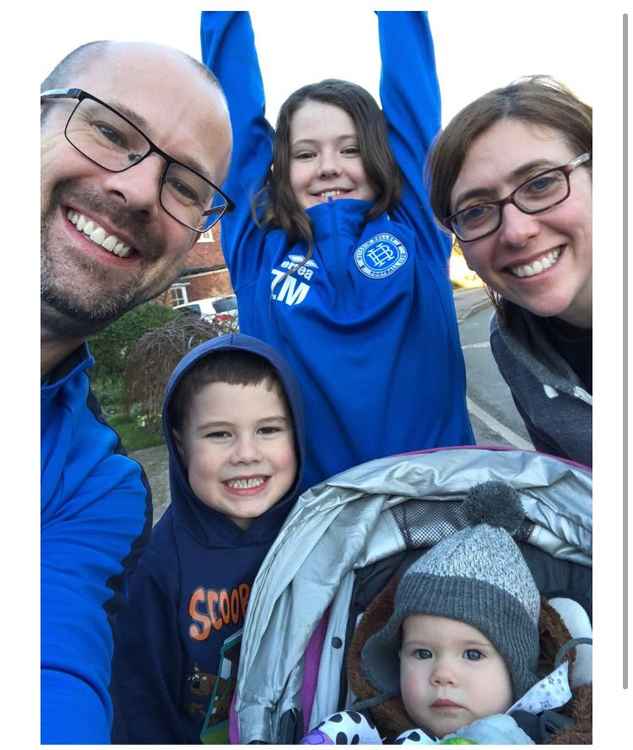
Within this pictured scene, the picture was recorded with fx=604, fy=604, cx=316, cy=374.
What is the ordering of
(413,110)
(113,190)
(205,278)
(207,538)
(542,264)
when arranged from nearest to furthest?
1. (113,190)
2. (542,264)
3. (207,538)
4. (413,110)
5. (205,278)

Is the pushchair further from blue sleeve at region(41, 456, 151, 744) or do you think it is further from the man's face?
the man's face

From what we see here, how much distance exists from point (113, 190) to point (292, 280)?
664mm

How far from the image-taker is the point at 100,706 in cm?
117

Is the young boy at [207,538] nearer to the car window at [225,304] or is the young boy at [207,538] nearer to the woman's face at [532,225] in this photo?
the woman's face at [532,225]

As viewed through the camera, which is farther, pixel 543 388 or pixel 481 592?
pixel 543 388

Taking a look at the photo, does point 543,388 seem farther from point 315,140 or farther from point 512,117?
point 315,140

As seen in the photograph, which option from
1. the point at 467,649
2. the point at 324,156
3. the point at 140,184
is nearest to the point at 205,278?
the point at 324,156

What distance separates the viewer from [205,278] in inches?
88.0

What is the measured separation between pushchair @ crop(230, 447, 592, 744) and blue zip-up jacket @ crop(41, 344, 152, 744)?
0.32 m

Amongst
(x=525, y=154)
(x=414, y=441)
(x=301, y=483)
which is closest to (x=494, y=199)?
(x=525, y=154)

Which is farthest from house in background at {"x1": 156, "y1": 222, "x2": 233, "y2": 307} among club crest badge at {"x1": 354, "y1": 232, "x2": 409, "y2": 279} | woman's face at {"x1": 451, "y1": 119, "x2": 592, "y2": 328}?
woman's face at {"x1": 451, "y1": 119, "x2": 592, "y2": 328}

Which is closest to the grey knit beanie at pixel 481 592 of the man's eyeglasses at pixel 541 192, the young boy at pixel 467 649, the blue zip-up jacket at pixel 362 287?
the young boy at pixel 467 649

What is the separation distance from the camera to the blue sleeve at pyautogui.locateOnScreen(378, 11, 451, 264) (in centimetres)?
184
